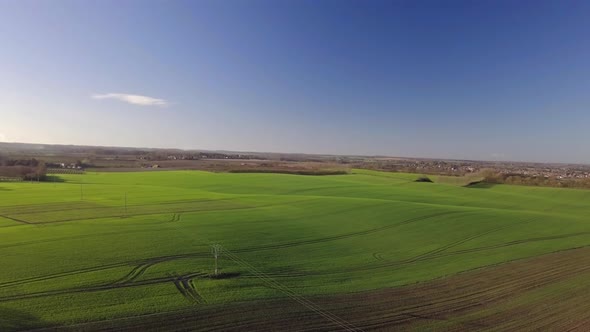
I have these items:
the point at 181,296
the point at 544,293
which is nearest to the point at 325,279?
the point at 181,296

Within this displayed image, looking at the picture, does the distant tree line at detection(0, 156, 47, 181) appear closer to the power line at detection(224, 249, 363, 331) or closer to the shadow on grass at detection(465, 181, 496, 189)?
the power line at detection(224, 249, 363, 331)

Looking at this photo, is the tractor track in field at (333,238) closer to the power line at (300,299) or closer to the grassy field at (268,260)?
the grassy field at (268,260)

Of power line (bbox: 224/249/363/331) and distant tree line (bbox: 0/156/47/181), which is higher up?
distant tree line (bbox: 0/156/47/181)

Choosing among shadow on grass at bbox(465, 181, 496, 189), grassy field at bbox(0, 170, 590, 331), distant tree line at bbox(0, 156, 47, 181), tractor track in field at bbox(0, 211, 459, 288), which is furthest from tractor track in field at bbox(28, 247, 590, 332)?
distant tree line at bbox(0, 156, 47, 181)

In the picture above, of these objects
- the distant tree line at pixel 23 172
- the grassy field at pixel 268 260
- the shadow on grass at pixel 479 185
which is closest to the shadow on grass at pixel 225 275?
the grassy field at pixel 268 260

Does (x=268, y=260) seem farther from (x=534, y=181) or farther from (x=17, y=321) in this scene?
(x=534, y=181)

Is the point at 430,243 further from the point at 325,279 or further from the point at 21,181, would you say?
the point at 21,181
